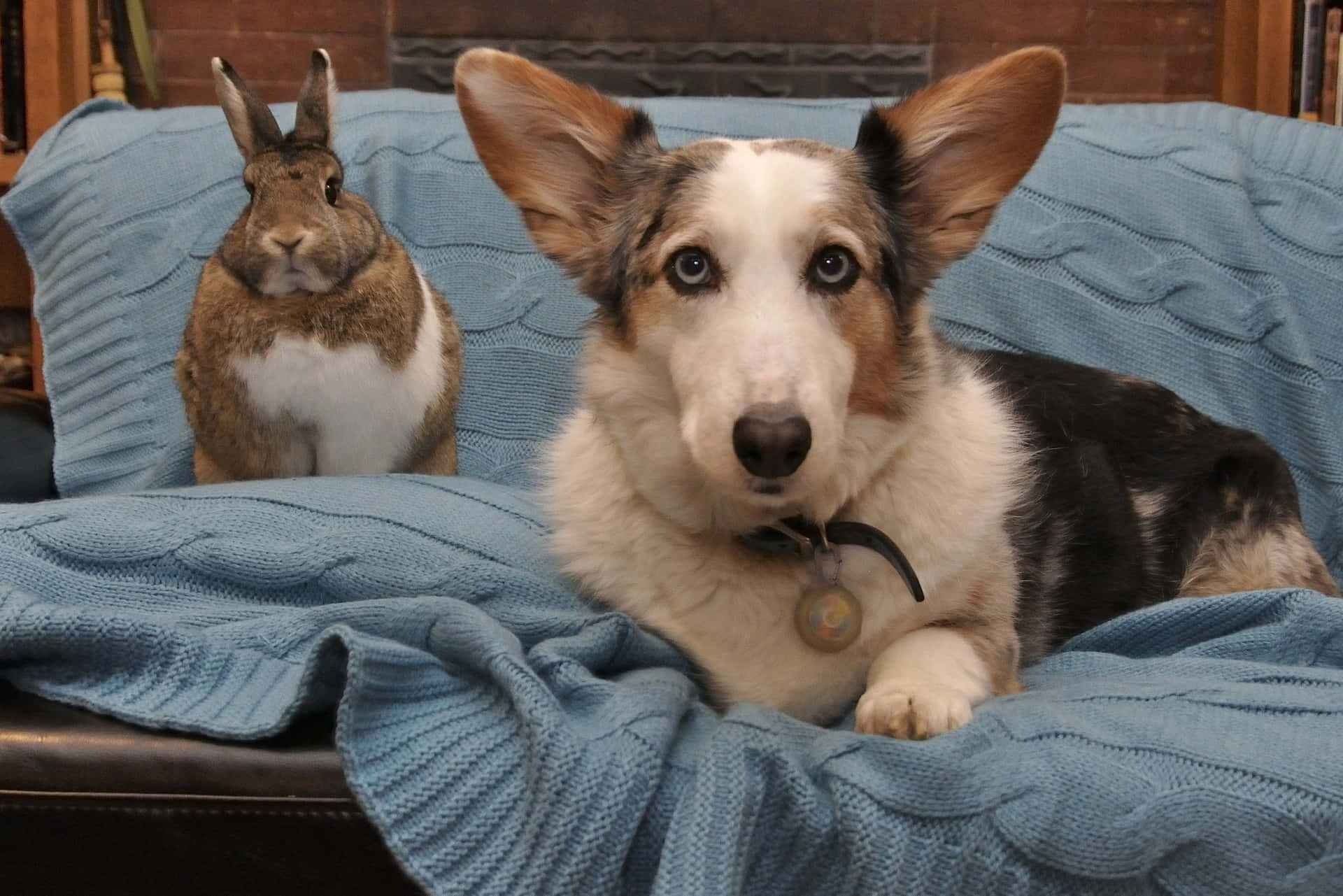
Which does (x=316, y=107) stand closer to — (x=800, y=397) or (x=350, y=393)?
(x=350, y=393)

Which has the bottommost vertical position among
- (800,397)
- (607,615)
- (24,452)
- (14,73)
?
(24,452)

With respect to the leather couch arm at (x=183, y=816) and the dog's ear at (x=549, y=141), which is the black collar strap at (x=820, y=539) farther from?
the leather couch arm at (x=183, y=816)

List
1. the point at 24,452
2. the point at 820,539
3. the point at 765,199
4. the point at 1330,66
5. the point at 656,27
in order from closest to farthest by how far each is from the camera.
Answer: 1. the point at 765,199
2. the point at 820,539
3. the point at 24,452
4. the point at 1330,66
5. the point at 656,27

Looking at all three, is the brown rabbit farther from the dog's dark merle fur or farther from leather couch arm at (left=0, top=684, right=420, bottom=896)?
the dog's dark merle fur

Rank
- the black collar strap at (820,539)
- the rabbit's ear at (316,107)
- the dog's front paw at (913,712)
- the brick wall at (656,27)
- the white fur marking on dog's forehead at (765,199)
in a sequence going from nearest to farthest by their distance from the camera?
1. the dog's front paw at (913,712)
2. the white fur marking on dog's forehead at (765,199)
3. the black collar strap at (820,539)
4. the rabbit's ear at (316,107)
5. the brick wall at (656,27)

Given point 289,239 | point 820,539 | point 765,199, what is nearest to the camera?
point 765,199

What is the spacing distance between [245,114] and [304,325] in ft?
1.01

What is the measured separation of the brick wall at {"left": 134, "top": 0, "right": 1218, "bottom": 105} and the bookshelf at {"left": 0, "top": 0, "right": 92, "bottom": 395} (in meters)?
0.26

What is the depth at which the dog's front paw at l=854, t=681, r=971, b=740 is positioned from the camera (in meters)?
1.17

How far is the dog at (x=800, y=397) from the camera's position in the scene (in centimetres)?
125

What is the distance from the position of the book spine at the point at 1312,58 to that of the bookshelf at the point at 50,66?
3125 mm

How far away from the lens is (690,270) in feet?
4.31

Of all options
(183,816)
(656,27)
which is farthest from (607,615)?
(656,27)

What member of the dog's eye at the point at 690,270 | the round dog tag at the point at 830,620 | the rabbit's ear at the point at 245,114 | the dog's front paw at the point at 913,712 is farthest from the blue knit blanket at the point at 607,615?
the rabbit's ear at the point at 245,114
